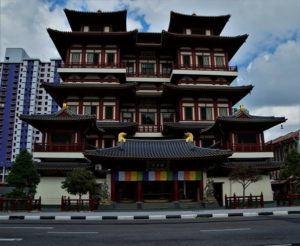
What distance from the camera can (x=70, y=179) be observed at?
78.5ft

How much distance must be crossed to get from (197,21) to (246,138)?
55.3 ft

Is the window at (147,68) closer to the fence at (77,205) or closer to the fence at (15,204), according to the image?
the fence at (77,205)

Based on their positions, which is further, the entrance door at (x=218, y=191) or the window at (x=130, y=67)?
the window at (x=130, y=67)

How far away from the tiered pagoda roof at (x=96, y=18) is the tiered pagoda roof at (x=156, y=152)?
17724 mm

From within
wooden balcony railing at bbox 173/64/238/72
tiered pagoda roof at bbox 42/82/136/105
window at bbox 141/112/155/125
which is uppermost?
wooden balcony railing at bbox 173/64/238/72

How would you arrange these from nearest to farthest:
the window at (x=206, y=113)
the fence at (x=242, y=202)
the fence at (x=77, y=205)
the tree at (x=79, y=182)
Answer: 1. the tree at (x=79, y=182)
2. the fence at (x=77, y=205)
3. the fence at (x=242, y=202)
4. the window at (x=206, y=113)

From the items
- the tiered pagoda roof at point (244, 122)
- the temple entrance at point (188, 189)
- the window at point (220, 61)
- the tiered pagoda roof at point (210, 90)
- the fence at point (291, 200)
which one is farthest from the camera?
the window at point (220, 61)

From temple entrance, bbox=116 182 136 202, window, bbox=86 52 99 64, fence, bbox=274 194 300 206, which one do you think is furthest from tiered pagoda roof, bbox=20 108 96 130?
fence, bbox=274 194 300 206

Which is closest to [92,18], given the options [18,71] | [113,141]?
[113,141]

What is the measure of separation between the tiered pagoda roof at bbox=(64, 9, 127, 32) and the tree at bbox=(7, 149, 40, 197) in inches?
767

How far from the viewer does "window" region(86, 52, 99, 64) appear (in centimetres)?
3828

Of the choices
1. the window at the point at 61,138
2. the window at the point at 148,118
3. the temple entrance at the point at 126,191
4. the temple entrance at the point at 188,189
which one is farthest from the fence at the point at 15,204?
the window at the point at 148,118

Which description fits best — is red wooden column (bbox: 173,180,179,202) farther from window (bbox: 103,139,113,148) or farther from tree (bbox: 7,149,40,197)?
tree (bbox: 7,149,40,197)

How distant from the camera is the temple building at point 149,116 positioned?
91.4 feet
